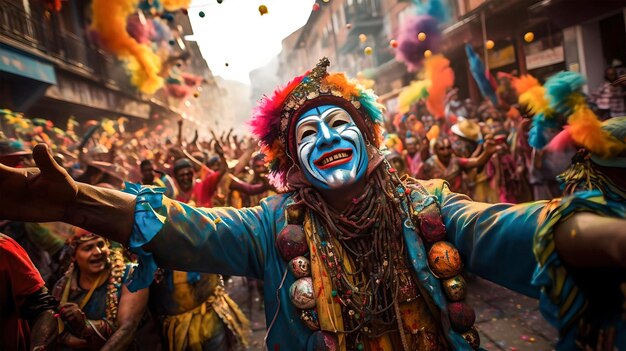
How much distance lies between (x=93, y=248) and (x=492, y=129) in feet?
23.3

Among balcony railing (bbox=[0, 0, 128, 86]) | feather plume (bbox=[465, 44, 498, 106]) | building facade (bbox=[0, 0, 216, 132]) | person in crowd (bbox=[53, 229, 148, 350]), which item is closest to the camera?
person in crowd (bbox=[53, 229, 148, 350])

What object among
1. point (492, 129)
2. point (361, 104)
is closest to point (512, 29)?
point (492, 129)

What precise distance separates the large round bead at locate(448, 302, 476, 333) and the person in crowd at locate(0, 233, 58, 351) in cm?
223

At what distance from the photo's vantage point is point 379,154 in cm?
222

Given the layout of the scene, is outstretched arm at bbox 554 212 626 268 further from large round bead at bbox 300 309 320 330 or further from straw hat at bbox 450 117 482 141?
straw hat at bbox 450 117 482 141

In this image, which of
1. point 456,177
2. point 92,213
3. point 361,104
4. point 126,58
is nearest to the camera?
point 92,213

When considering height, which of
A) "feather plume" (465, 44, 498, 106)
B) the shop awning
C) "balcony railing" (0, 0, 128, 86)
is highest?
"balcony railing" (0, 0, 128, 86)

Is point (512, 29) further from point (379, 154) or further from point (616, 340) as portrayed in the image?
point (616, 340)

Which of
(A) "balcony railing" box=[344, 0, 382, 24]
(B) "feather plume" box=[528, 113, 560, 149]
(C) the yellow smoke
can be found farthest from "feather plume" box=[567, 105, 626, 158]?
(A) "balcony railing" box=[344, 0, 382, 24]

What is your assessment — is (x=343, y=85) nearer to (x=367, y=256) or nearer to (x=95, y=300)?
(x=367, y=256)

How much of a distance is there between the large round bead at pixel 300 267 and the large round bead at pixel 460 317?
0.64 m

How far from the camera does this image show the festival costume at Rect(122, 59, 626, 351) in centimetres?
167

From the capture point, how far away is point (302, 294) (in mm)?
1838

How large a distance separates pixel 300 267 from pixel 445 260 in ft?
2.04
